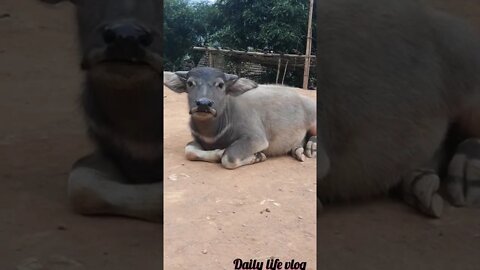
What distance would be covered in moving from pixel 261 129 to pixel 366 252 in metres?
0.92

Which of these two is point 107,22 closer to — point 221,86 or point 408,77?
point 221,86

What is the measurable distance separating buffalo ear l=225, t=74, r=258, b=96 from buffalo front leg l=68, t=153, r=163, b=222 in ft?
1.72

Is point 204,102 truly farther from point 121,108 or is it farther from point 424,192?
point 424,192

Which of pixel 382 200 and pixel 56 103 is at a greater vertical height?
pixel 56 103

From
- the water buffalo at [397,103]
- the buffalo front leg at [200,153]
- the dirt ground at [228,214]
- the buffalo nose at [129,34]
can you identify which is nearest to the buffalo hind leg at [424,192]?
the water buffalo at [397,103]

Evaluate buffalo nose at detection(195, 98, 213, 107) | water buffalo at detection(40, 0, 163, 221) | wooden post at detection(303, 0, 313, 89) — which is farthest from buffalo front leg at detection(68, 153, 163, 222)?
wooden post at detection(303, 0, 313, 89)

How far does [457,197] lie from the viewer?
1729 mm

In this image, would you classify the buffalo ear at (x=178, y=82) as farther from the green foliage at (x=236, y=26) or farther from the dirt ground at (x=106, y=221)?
the dirt ground at (x=106, y=221)

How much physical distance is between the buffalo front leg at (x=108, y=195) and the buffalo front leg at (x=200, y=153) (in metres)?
0.37

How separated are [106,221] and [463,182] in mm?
1210

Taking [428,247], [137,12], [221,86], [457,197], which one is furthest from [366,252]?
[137,12]

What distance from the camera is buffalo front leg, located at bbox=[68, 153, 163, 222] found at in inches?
62.8

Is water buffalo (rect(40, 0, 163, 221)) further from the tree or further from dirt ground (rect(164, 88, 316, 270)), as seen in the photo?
the tree

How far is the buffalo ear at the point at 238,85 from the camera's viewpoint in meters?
1.90
